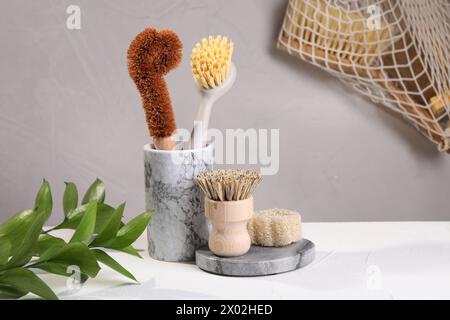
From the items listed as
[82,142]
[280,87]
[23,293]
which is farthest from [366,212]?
[23,293]

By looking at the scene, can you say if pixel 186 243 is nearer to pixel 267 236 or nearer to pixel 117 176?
pixel 267 236

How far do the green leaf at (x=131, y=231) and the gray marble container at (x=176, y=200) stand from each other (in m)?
0.04

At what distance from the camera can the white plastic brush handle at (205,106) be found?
2.79ft

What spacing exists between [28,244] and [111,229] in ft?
0.40

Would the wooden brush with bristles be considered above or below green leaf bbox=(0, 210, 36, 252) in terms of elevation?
above

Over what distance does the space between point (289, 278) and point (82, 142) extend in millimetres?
617

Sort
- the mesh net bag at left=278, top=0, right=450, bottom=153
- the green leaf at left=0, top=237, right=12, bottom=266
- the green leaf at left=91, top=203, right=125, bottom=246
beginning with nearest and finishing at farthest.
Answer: the green leaf at left=0, top=237, right=12, bottom=266, the green leaf at left=91, top=203, right=125, bottom=246, the mesh net bag at left=278, top=0, right=450, bottom=153

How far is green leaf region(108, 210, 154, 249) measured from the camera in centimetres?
82

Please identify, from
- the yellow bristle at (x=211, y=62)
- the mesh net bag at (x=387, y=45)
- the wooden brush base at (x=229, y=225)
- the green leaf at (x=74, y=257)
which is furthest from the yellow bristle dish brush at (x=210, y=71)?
the mesh net bag at (x=387, y=45)

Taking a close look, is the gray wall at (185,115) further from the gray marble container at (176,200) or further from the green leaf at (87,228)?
the green leaf at (87,228)

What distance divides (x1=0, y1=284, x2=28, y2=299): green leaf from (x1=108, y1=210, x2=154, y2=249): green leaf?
128 mm

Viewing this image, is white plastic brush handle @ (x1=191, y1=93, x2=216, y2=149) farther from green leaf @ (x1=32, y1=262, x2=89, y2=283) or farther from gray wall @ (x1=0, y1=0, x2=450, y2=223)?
gray wall @ (x1=0, y1=0, x2=450, y2=223)

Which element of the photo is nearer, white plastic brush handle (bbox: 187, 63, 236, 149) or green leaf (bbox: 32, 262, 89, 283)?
green leaf (bbox: 32, 262, 89, 283)

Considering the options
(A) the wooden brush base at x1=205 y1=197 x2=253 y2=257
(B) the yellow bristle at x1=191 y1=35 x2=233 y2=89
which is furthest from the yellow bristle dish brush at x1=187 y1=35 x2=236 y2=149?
(A) the wooden brush base at x1=205 y1=197 x2=253 y2=257
